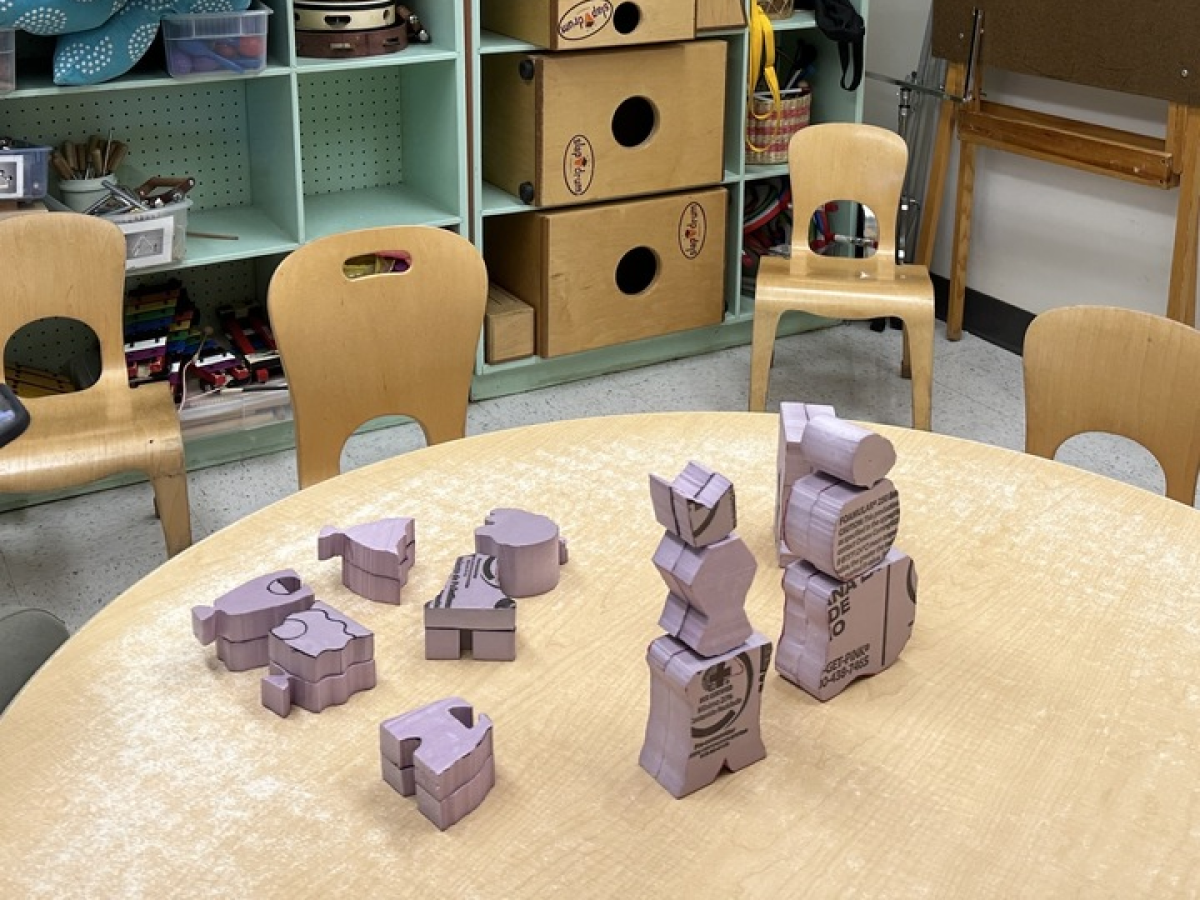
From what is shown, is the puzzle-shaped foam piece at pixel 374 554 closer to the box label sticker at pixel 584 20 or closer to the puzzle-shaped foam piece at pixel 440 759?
the puzzle-shaped foam piece at pixel 440 759

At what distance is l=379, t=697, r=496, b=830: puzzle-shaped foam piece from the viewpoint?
114 cm

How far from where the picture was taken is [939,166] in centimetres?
412

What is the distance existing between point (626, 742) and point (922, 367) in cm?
220

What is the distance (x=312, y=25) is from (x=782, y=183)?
1.57m

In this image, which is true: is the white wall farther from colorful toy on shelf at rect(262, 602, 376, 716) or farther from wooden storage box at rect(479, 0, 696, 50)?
colorful toy on shelf at rect(262, 602, 376, 716)

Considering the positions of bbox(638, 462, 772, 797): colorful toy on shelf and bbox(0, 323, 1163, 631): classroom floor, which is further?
bbox(0, 323, 1163, 631): classroom floor

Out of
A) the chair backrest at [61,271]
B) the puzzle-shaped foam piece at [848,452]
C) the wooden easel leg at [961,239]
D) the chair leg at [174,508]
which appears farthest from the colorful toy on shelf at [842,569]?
the wooden easel leg at [961,239]

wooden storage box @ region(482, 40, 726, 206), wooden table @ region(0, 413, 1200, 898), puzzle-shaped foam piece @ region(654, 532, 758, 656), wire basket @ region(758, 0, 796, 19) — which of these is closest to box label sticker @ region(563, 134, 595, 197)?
wooden storage box @ region(482, 40, 726, 206)

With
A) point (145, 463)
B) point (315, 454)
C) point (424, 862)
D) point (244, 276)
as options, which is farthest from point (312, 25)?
point (424, 862)

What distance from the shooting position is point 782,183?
426 cm

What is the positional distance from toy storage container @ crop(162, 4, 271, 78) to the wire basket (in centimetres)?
141

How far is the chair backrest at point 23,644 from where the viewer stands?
4.89ft

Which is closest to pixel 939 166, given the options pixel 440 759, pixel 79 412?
pixel 79 412

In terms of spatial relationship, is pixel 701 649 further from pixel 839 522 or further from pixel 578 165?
pixel 578 165
